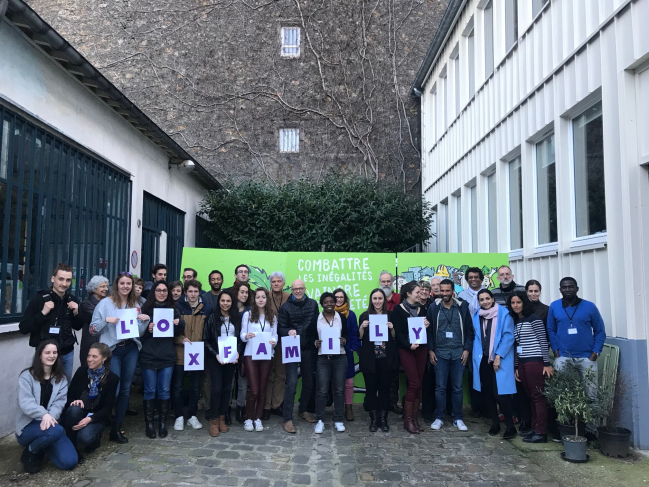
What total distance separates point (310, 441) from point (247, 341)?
138 cm

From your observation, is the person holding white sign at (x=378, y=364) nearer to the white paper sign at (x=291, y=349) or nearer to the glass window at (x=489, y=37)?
the white paper sign at (x=291, y=349)

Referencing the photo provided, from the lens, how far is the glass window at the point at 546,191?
27.0 ft

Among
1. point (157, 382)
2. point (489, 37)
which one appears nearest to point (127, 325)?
point (157, 382)

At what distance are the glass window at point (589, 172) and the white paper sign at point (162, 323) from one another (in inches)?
209

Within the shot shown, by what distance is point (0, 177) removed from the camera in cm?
591

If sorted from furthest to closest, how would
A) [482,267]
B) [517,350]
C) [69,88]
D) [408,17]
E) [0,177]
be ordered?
[408,17] → [482,267] → [69,88] → [517,350] → [0,177]

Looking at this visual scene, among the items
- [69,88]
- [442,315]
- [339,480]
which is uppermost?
[69,88]

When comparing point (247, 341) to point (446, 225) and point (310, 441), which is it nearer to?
point (310, 441)

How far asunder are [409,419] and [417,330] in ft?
3.55

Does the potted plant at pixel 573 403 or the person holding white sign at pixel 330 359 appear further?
the person holding white sign at pixel 330 359

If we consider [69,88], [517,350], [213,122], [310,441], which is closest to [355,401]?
[310,441]

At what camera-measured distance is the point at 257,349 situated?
21.5ft

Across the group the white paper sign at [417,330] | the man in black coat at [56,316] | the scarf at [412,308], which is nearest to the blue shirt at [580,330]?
the white paper sign at [417,330]

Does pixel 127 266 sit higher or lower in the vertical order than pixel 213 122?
lower
